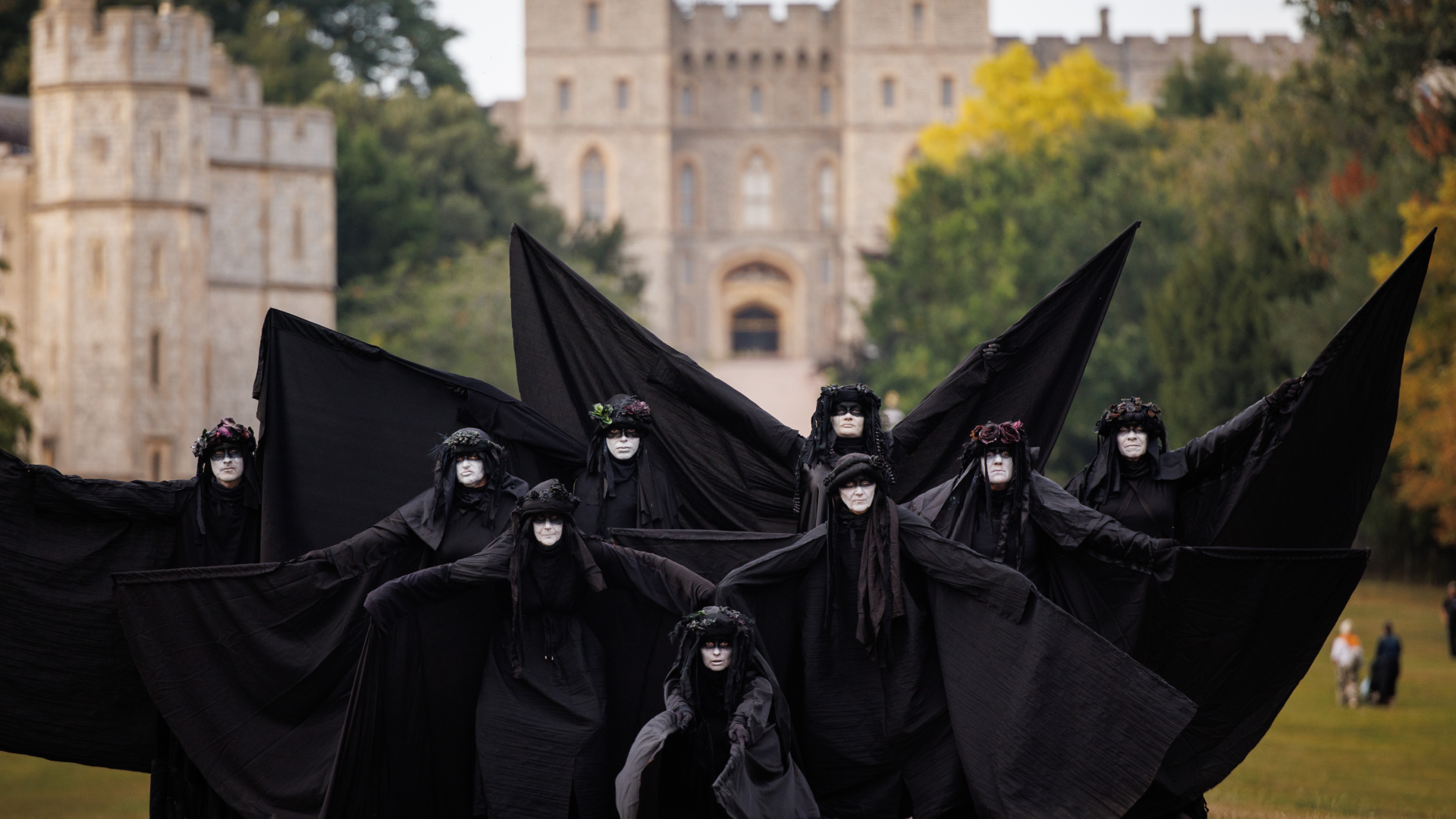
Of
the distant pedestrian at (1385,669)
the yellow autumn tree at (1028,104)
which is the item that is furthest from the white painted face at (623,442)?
the yellow autumn tree at (1028,104)

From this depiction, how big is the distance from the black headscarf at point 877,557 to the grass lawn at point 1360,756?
15.3 feet

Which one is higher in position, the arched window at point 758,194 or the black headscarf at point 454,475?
the arched window at point 758,194

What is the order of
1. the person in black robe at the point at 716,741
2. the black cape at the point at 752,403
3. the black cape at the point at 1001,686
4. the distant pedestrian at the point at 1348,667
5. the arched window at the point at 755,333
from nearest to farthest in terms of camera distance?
the person in black robe at the point at 716,741
the black cape at the point at 1001,686
the black cape at the point at 752,403
the distant pedestrian at the point at 1348,667
the arched window at the point at 755,333

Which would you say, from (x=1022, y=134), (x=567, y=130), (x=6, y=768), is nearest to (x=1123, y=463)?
(x=6, y=768)

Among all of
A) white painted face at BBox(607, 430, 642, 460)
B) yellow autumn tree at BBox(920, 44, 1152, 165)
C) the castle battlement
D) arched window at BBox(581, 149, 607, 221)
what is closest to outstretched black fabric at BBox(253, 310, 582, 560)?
white painted face at BBox(607, 430, 642, 460)

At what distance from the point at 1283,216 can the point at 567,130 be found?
55.2 m

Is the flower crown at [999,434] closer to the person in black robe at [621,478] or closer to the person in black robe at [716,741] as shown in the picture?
the person in black robe at [716,741]

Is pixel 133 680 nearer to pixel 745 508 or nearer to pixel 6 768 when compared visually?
pixel 745 508

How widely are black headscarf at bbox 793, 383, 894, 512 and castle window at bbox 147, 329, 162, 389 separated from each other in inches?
1230

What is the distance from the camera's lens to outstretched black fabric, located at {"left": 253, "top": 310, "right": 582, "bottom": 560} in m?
10.8

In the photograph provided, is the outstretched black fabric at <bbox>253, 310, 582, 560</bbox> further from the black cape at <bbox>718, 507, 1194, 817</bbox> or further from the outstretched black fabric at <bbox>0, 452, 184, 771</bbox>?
the black cape at <bbox>718, 507, 1194, 817</bbox>

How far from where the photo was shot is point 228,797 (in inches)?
396

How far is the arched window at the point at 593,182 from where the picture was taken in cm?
9338

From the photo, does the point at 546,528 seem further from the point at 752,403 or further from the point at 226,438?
the point at 752,403
